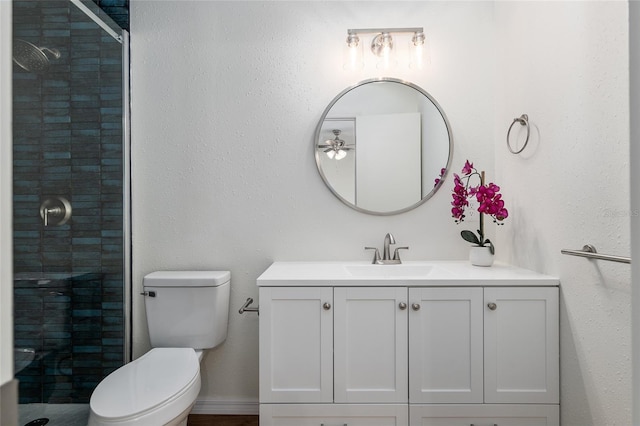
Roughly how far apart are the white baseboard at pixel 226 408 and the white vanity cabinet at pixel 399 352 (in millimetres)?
518

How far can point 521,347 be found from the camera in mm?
1479

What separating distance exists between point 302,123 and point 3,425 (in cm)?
183

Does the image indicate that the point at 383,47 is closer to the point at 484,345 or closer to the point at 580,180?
the point at 580,180

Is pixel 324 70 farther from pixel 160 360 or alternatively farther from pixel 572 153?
pixel 160 360

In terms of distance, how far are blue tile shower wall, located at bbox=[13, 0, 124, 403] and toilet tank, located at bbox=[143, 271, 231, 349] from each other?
27 centimetres

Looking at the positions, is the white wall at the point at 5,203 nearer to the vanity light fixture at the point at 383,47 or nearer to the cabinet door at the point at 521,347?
the cabinet door at the point at 521,347

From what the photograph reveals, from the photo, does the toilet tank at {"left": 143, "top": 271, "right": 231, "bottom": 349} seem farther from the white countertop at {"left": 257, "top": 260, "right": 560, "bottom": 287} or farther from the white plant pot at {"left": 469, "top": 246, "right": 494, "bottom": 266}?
the white plant pot at {"left": 469, "top": 246, "right": 494, "bottom": 266}

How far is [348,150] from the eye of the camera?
1988 millimetres

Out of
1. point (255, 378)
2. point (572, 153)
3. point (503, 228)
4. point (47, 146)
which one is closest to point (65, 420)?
point (255, 378)

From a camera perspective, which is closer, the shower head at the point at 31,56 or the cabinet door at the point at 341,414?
the shower head at the point at 31,56

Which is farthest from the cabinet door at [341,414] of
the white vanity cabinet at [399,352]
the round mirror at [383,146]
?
the round mirror at [383,146]

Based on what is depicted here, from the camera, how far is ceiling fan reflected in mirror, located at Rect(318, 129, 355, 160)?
1.99 m

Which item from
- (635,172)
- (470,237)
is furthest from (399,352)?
(635,172)

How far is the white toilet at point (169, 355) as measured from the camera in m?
1.26
